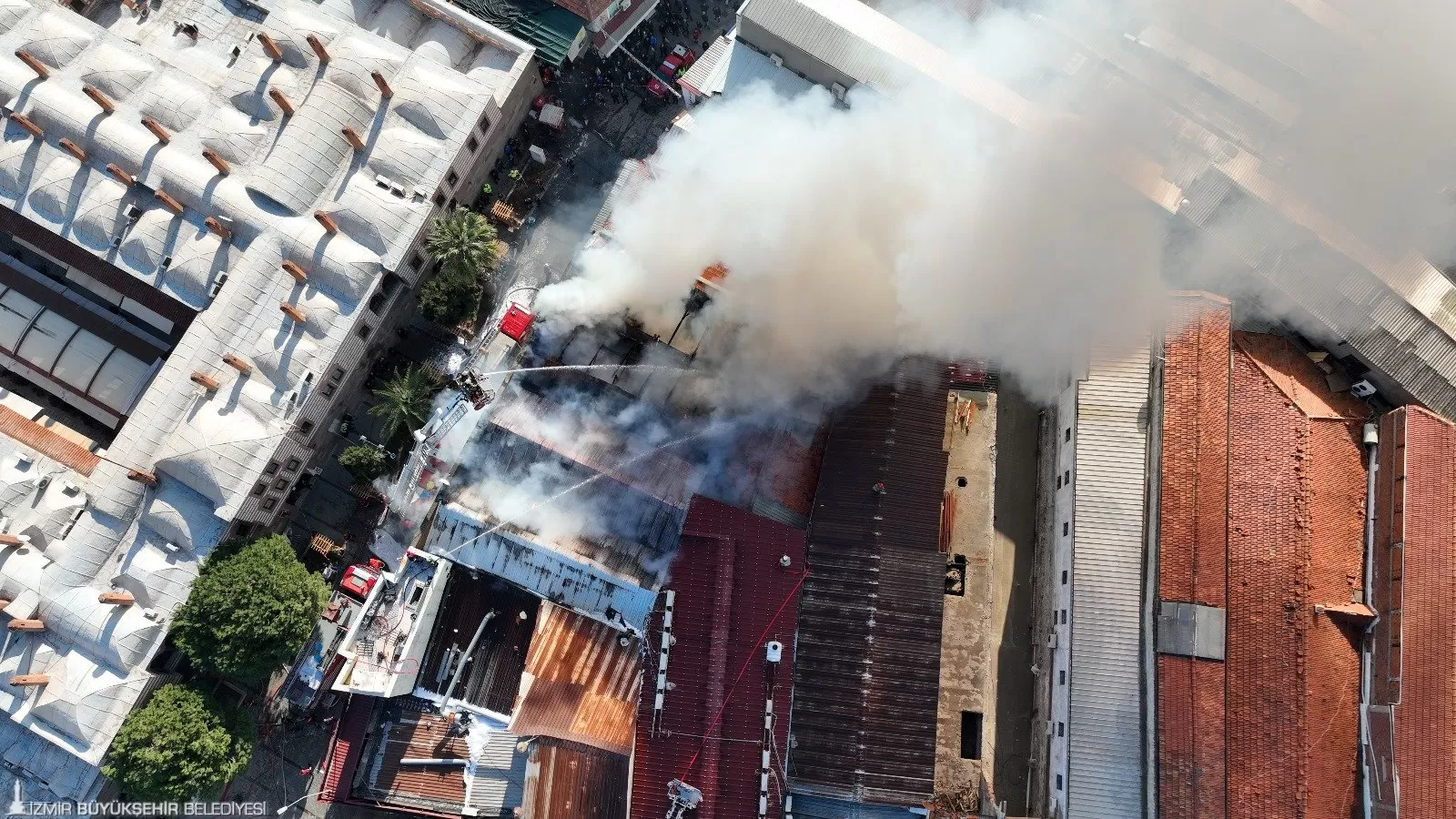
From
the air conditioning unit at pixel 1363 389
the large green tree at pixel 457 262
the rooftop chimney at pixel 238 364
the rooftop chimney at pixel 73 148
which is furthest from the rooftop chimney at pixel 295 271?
the air conditioning unit at pixel 1363 389

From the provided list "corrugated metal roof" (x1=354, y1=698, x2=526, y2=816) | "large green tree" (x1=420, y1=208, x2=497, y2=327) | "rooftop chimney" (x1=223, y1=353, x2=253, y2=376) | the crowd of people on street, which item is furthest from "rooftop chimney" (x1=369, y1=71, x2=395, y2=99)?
"corrugated metal roof" (x1=354, y1=698, x2=526, y2=816)

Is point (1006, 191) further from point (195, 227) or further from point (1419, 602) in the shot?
point (195, 227)

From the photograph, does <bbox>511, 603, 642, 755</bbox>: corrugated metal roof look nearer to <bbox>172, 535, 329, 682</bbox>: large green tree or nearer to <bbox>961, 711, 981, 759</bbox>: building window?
<bbox>172, 535, 329, 682</bbox>: large green tree

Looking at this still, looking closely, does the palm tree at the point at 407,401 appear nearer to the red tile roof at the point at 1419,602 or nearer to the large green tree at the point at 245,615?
the large green tree at the point at 245,615

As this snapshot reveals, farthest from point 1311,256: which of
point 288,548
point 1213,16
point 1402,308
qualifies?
point 288,548

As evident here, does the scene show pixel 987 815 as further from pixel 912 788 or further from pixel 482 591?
pixel 482 591
